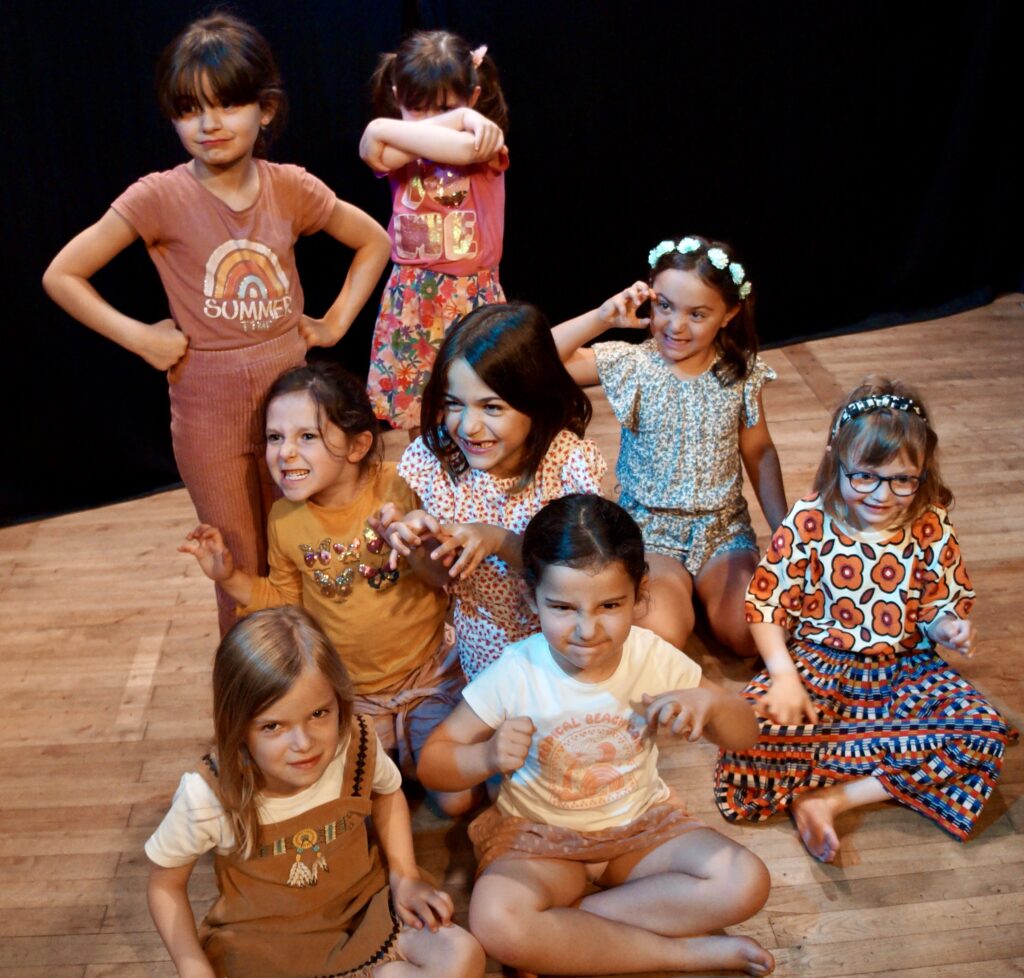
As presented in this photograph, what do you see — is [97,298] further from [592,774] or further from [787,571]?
[787,571]

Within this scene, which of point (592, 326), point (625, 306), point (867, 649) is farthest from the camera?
point (592, 326)

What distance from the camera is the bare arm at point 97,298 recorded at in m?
2.24

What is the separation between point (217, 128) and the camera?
2131mm

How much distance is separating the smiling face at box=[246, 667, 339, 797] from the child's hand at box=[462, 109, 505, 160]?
4.38 feet

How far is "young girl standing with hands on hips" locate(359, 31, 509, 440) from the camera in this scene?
268 centimetres

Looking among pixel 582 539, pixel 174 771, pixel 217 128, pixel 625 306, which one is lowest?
pixel 174 771

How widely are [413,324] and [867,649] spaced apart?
4.28 feet

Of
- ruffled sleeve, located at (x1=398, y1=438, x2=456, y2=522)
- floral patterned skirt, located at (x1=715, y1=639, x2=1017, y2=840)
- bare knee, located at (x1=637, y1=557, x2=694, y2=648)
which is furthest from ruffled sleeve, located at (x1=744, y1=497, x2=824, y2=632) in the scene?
ruffled sleeve, located at (x1=398, y1=438, x2=456, y2=522)

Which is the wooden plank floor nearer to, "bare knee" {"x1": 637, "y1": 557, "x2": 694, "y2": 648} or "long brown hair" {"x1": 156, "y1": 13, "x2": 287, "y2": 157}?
"bare knee" {"x1": 637, "y1": 557, "x2": 694, "y2": 648}

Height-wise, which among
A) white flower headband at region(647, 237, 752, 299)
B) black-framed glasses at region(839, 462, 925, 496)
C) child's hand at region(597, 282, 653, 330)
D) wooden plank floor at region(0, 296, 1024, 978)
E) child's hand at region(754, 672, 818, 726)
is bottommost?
Answer: wooden plank floor at region(0, 296, 1024, 978)

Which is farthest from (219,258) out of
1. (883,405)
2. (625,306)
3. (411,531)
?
(883,405)

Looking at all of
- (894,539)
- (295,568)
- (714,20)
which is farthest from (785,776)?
(714,20)

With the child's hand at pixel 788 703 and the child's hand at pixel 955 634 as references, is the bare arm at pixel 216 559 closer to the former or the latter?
the child's hand at pixel 788 703

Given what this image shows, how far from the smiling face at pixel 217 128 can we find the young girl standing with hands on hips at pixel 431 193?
0.57 meters
